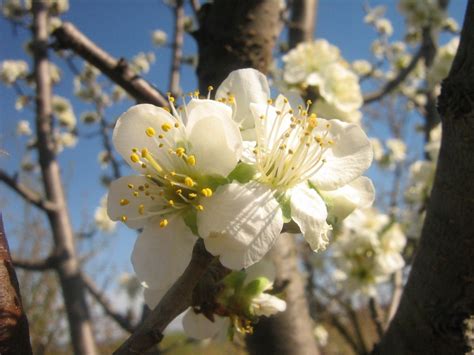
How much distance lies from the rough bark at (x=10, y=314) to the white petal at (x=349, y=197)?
43cm

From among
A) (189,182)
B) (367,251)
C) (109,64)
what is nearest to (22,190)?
(109,64)

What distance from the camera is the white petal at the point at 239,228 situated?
56 centimetres

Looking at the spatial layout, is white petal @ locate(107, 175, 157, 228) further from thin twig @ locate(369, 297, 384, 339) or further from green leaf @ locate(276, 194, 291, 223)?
thin twig @ locate(369, 297, 384, 339)

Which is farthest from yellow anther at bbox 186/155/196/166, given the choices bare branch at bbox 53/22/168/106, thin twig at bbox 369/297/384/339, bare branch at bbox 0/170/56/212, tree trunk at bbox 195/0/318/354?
bare branch at bbox 0/170/56/212

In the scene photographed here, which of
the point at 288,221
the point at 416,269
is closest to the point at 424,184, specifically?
the point at 416,269

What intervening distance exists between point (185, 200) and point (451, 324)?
0.46 metres

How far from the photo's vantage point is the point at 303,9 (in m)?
2.24

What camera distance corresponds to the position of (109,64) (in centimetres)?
118

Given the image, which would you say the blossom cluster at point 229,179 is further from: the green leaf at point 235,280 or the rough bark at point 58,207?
the rough bark at point 58,207

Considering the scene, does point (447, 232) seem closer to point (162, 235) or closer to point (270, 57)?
point (162, 235)

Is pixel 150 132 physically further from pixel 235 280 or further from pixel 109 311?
→ pixel 109 311

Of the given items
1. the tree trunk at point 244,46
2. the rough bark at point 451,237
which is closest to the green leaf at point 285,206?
the rough bark at point 451,237

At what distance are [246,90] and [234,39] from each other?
63 centimetres

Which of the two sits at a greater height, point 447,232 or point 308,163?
point 308,163
